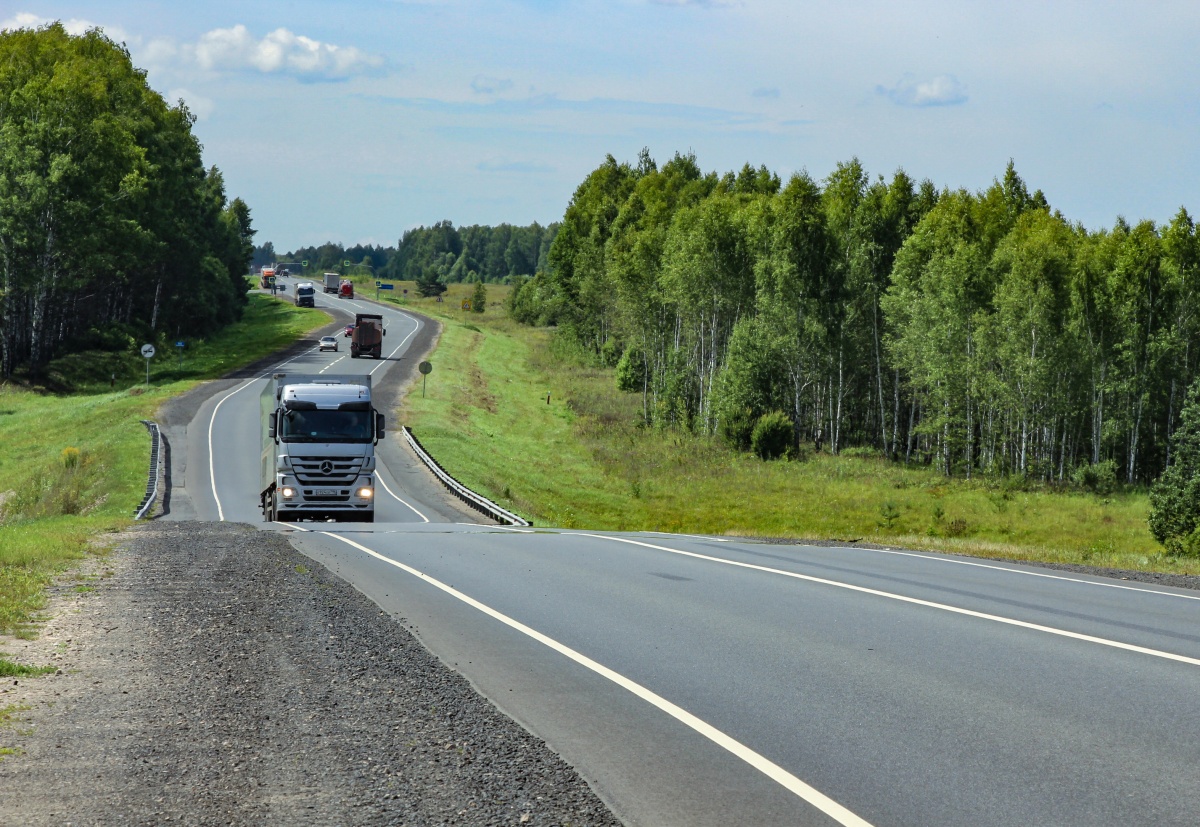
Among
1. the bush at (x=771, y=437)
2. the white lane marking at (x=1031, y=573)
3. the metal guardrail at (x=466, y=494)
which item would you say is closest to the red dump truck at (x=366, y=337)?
the metal guardrail at (x=466, y=494)

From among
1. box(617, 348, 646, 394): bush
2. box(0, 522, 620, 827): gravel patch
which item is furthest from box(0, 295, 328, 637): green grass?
box(617, 348, 646, 394): bush

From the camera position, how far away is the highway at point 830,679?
20.9ft

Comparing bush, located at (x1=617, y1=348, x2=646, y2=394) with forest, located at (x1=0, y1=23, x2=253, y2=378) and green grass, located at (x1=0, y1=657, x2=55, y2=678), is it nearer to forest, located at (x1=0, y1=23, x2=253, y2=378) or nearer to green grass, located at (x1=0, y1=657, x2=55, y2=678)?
forest, located at (x1=0, y1=23, x2=253, y2=378)

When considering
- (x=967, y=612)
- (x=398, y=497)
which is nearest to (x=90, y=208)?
(x=398, y=497)

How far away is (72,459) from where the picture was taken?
43.2m

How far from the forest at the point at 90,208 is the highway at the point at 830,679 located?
51160 mm

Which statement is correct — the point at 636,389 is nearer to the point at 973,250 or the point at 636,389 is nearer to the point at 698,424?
the point at 698,424

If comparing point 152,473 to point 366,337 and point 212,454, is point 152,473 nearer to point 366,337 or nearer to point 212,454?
point 212,454

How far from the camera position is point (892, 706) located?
8.33 meters

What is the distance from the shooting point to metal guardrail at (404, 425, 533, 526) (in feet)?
107

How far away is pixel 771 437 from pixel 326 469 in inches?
1329

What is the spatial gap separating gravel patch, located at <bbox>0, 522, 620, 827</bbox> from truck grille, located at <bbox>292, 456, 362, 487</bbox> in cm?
1530

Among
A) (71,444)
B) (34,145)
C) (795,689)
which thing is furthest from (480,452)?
(795,689)

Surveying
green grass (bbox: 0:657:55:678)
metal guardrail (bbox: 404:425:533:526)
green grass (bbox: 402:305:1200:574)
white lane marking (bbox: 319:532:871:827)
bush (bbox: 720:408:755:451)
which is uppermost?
white lane marking (bbox: 319:532:871:827)
